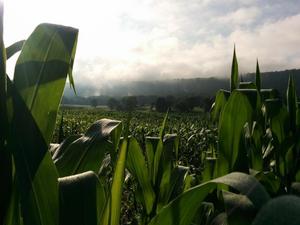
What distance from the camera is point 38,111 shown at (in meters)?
0.72

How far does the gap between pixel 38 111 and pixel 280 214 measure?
1.68 ft

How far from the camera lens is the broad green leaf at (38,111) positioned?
64cm

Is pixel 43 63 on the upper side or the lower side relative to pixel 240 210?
upper

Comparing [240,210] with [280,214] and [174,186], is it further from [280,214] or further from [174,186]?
[174,186]

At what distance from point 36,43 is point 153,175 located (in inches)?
38.3

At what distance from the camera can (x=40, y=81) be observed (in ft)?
2.30

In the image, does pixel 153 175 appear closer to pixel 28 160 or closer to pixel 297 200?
pixel 28 160

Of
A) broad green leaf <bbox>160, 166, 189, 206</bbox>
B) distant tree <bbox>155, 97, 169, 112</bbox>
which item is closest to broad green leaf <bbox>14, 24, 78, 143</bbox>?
broad green leaf <bbox>160, 166, 189, 206</bbox>

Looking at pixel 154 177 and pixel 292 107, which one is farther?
pixel 292 107

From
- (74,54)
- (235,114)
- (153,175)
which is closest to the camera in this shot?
(74,54)

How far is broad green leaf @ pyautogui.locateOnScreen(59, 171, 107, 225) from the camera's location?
0.70 meters

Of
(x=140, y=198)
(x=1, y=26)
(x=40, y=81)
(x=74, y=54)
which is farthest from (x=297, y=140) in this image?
(x=1, y=26)

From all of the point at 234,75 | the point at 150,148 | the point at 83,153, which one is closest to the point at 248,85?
the point at 234,75

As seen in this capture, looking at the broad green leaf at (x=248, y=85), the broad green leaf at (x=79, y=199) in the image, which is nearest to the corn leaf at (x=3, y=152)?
the broad green leaf at (x=79, y=199)
